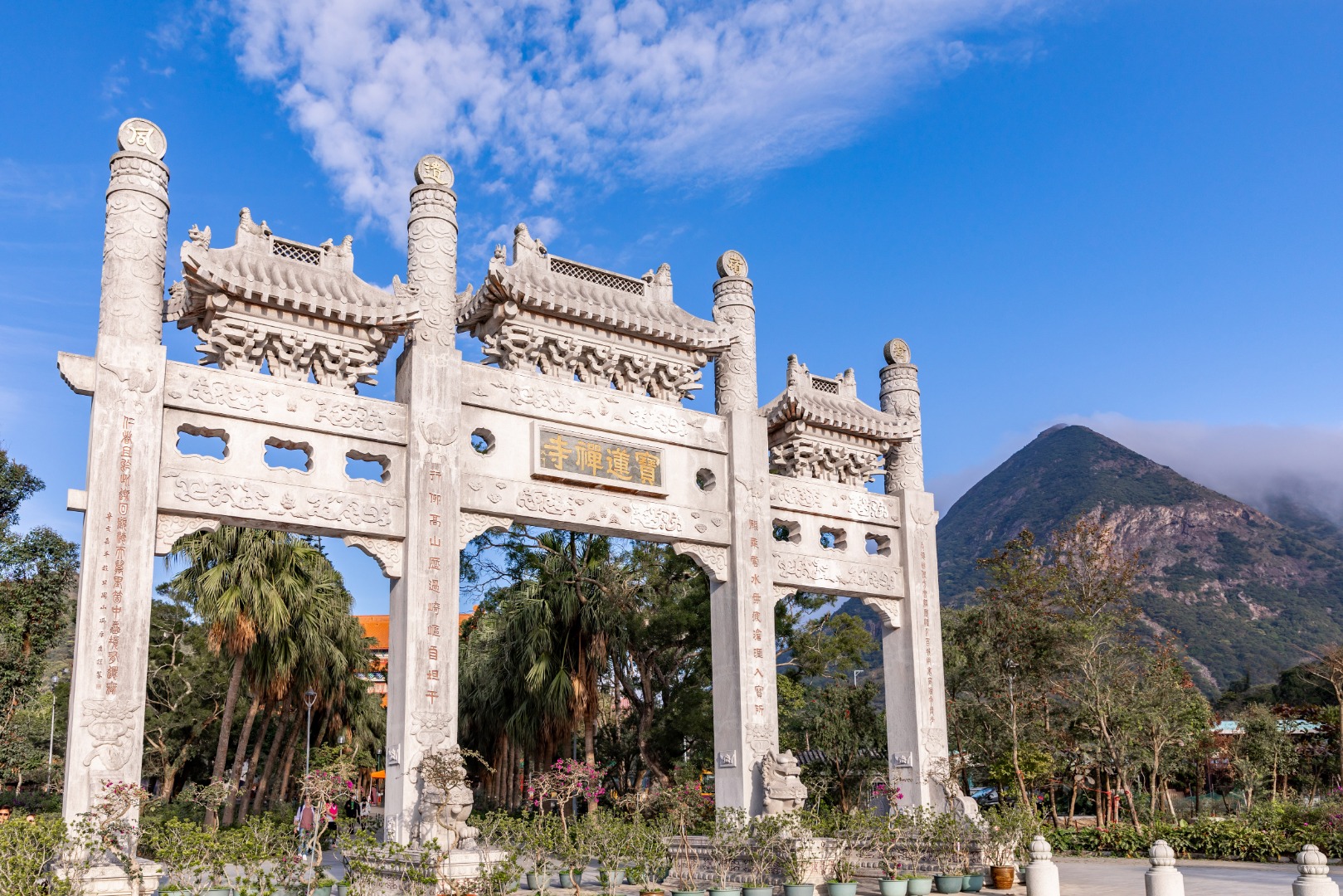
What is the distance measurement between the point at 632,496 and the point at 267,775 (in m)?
11.8

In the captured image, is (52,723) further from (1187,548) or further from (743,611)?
(1187,548)

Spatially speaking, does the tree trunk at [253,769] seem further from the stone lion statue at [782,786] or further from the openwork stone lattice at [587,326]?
the stone lion statue at [782,786]

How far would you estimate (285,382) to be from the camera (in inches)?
351

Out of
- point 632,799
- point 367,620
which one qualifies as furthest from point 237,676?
point 367,620

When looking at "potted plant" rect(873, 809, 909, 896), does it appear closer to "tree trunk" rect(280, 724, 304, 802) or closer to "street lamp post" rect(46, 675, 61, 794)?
"tree trunk" rect(280, 724, 304, 802)

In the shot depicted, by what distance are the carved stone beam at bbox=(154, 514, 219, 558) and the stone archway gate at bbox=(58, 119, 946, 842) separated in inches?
0.7

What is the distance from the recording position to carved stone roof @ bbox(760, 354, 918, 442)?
1184 centimetres

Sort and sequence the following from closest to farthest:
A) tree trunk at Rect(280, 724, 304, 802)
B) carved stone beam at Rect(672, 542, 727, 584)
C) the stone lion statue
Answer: the stone lion statue → carved stone beam at Rect(672, 542, 727, 584) → tree trunk at Rect(280, 724, 304, 802)

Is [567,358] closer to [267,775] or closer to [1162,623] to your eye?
[267,775]

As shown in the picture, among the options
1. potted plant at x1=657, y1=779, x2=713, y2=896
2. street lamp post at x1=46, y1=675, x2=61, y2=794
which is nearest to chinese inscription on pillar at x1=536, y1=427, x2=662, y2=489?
potted plant at x1=657, y1=779, x2=713, y2=896

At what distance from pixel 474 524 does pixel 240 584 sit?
7130 mm

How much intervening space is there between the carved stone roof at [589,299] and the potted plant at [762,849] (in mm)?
4658

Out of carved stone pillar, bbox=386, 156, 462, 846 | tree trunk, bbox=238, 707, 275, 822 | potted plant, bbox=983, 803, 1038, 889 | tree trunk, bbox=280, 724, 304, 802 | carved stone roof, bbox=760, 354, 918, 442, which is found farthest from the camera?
tree trunk, bbox=280, 724, 304, 802

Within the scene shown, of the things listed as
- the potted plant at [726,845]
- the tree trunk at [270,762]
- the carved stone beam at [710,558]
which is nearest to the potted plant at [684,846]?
the potted plant at [726,845]
